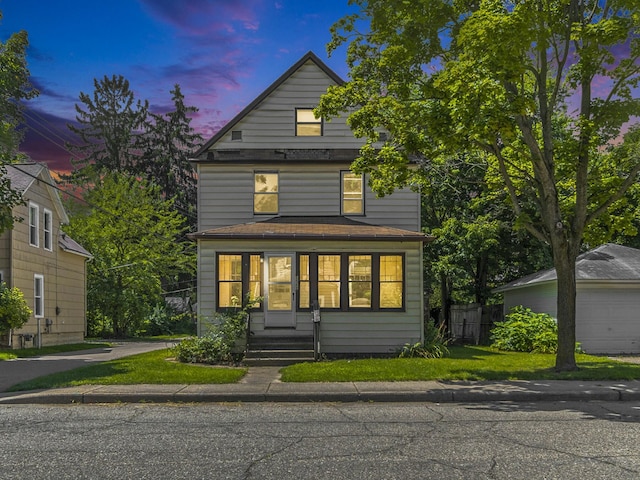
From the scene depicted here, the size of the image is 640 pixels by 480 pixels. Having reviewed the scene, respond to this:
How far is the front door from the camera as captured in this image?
17.7 metres

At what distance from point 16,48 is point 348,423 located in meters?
16.8

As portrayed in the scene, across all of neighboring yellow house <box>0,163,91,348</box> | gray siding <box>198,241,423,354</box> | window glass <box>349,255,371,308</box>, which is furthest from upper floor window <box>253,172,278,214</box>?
neighboring yellow house <box>0,163,91,348</box>

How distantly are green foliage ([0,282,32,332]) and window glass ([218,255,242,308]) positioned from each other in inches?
310

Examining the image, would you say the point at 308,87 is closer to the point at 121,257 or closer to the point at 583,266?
the point at 583,266

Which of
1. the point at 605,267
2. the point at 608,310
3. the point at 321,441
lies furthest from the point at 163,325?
the point at 321,441

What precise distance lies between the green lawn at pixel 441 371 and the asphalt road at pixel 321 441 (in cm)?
242

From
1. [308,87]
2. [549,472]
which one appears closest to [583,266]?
[308,87]

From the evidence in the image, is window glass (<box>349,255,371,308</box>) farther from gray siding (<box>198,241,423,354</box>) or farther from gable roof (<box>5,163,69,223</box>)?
gable roof (<box>5,163,69,223</box>)

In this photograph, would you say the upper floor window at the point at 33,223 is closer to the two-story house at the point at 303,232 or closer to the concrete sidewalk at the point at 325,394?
the two-story house at the point at 303,232

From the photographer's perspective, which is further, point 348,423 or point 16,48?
point 16,48

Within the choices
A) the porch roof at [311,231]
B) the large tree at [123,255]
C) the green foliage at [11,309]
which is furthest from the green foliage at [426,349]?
the large tree at [123,255]

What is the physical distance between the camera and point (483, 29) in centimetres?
1132

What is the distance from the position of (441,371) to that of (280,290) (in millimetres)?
6105

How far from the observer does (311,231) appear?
1784 centimetres
